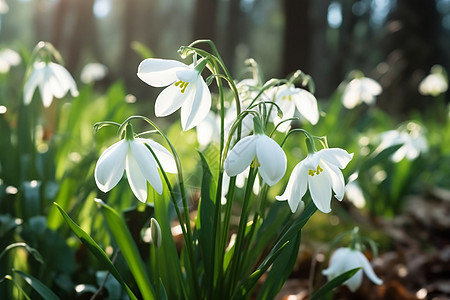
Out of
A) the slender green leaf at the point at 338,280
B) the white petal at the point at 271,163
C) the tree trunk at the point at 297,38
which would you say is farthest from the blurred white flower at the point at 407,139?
the tree trunk at the point at 297,38

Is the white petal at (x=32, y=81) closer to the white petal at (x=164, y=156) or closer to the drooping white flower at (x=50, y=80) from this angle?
the drooping white flower at (x=50, y=80)

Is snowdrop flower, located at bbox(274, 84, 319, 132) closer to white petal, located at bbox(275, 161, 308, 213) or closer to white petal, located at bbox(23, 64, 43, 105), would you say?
white petal, located at bbox(275, 161, 308, 213)

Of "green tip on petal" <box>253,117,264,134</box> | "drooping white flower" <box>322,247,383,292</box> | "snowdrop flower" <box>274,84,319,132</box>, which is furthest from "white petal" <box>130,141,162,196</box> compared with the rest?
"drooping white flower" <box>322,247,383,292</box>

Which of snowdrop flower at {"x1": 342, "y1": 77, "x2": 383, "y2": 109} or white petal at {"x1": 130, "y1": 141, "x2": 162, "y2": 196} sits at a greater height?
snowdrop flower at {"x1": 342, "y1": 77, "x2": 383, "y2": 109}

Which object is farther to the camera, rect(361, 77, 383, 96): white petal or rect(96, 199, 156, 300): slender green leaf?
rect(361, 77, 383, 96): white petal

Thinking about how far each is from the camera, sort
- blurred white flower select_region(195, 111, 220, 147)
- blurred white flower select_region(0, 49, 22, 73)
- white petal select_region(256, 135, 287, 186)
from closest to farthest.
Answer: white petal select_region(256, 135, 287, 186), blurred white flower select_region(195, 111, 220, 147), blurred white flower select_region(0, 49, 22, 73)
